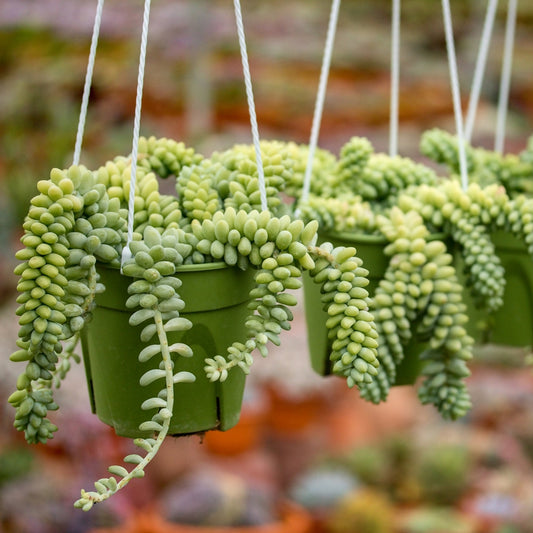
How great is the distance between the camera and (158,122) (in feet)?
11.9

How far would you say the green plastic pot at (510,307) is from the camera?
3.15 feet

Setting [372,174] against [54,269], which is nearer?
[54,269]

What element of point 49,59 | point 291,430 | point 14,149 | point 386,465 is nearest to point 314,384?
point 291,430

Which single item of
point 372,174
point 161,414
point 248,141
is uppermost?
point 248,141

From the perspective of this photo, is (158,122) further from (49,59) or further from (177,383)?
(177,383)

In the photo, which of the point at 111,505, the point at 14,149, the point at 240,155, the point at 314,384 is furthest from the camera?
the point at 14,149

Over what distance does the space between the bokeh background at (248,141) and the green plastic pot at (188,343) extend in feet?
4.29

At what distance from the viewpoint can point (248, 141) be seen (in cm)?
342

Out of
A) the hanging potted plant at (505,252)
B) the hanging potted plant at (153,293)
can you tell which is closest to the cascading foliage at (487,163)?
the hanging potted plant at (505,252)

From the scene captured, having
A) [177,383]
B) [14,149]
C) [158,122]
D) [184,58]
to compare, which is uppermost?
[184,58]

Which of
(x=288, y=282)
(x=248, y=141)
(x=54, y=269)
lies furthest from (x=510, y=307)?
(x=248, y=141)

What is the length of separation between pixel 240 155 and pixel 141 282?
21cm

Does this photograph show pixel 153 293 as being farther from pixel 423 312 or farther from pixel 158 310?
pixel 423 312

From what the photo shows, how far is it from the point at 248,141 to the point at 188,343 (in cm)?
280
